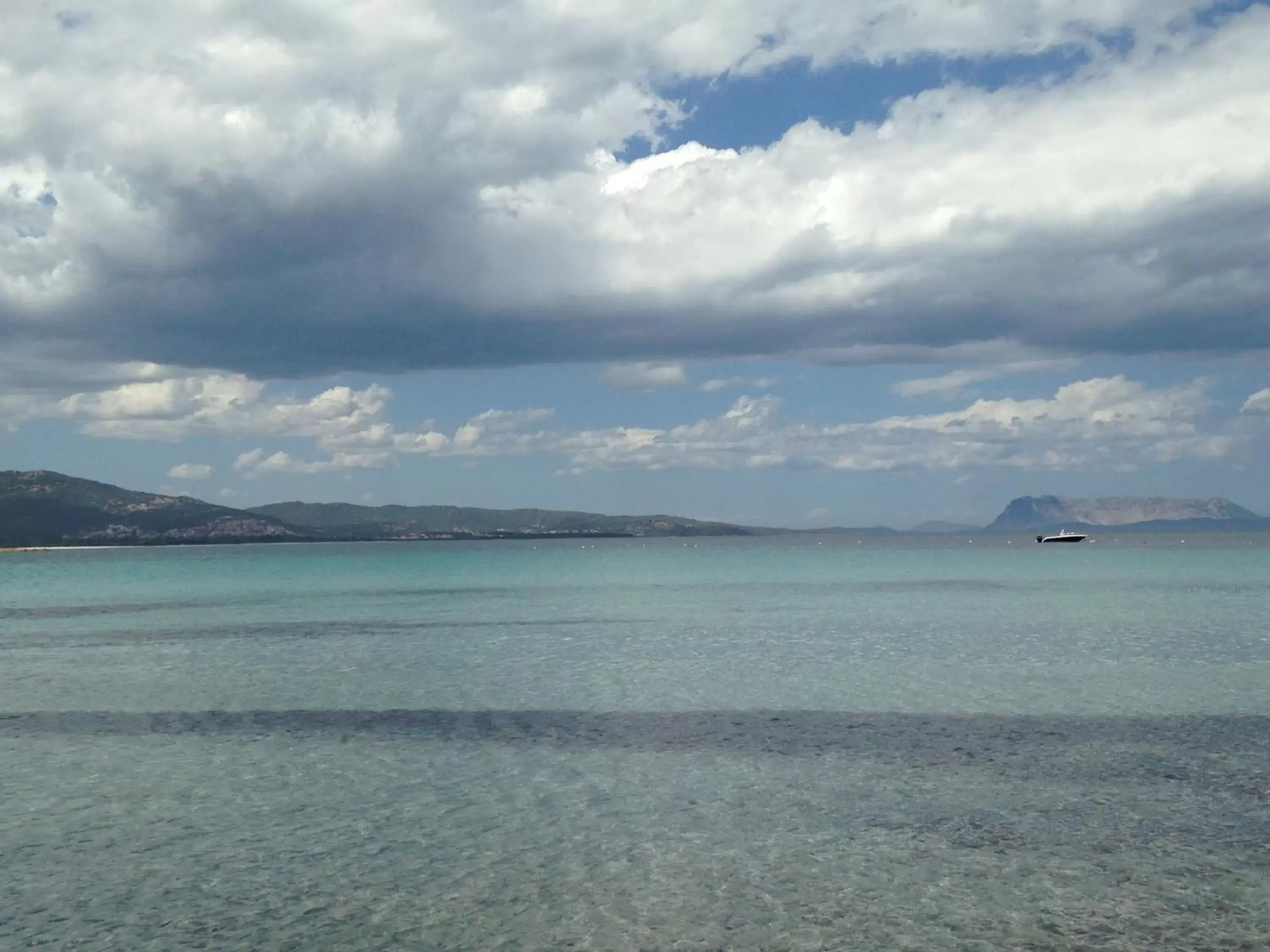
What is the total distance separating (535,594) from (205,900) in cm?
7804

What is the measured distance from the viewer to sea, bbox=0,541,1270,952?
15266 millimetres

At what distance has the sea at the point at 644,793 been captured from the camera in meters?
15.3

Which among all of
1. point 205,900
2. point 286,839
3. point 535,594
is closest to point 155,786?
point 286,839

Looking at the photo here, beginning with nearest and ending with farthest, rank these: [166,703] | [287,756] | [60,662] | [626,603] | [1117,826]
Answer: [1117,826]
[287,756]
[166,703]
[60,662]
[626,603]

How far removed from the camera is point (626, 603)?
8081cm

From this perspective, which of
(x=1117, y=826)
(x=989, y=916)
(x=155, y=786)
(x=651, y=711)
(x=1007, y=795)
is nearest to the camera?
(x=989, y=916)

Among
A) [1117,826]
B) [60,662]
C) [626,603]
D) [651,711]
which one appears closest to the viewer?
[1117,826]

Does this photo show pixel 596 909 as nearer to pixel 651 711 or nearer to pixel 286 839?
pixel 286 839

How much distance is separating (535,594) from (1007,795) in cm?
7450

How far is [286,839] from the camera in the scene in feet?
63.7

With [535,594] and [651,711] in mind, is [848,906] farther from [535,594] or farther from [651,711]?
[535,594]

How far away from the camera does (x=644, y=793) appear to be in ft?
73.3

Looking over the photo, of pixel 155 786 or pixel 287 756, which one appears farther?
pixel 287 756

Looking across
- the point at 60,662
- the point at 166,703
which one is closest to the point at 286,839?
the point at 166,703
